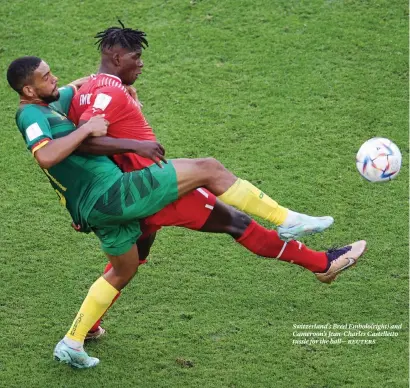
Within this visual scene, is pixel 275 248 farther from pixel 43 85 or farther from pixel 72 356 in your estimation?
pixel 43 85

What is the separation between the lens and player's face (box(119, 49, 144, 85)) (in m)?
6.62

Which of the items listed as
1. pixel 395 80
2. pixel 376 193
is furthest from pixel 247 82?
pixel 376 193

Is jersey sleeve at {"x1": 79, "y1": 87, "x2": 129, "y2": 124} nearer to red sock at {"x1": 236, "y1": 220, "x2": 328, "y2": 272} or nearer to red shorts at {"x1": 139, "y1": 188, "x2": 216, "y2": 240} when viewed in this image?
red shorts at {"x1": 139, "y1": 188, "x2": 216, "y2": 240}

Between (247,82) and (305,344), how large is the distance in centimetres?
379

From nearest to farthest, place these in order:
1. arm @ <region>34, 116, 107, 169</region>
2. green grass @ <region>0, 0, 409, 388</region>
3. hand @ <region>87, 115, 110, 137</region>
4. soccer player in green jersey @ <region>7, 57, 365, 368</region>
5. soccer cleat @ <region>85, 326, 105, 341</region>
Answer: arm @ <region>34, 116, 107, 169</region>
hand @ <region>87, 115, 110, 137</region>
soccer player in green jersey @ <region>7, 57, 365, 368</region>
green grass @ <region>0, 0, 409, 388</region>
soccer cleat @ <region>85, 326, 105, 341</region>

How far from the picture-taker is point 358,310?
7.11 metres

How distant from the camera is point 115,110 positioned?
6.32 metres

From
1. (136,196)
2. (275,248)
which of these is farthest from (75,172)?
(275,248)

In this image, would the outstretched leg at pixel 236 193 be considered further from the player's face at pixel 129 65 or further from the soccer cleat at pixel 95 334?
the soccer cleat at pixel 95 334

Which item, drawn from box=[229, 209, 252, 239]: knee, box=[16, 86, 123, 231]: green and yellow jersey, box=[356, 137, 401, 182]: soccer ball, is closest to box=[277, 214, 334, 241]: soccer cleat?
box=[229, 209, 252, 239]: knee

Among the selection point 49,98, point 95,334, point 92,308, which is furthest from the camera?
point 95,334

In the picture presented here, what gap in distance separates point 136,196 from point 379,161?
6.05 ft

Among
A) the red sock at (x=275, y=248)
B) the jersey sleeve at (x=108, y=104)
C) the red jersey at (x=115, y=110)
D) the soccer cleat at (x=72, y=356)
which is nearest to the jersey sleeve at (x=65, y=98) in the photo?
the red jersey at (x=115, y=110)

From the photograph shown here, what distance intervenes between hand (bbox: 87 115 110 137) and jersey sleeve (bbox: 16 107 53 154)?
0.26m
